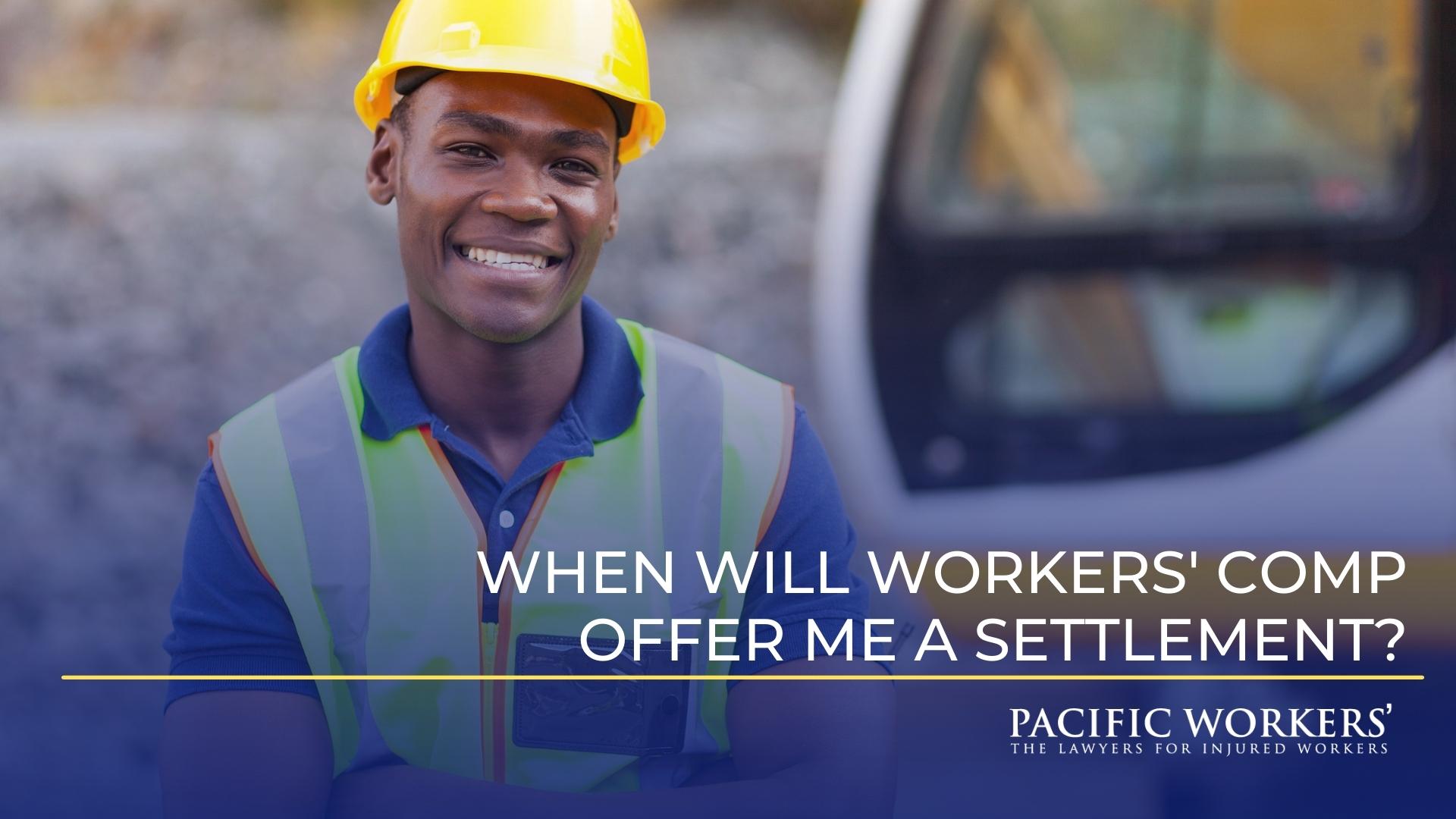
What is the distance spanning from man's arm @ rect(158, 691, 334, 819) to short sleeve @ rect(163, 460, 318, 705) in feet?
0.05

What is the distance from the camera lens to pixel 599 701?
157 cm

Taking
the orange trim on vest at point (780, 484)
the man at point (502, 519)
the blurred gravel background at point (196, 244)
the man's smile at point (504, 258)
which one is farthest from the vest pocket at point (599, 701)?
the blurred gravel background at point (196, 244)

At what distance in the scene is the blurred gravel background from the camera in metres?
4.22

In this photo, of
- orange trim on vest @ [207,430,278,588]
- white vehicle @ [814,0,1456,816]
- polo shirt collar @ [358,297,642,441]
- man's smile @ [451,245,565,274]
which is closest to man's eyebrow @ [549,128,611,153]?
man's smile @ [451,245,565,274]

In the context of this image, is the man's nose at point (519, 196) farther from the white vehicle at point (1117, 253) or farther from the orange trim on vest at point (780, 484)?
the white vehicle at point (1117, 253)

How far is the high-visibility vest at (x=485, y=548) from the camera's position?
4.93ft

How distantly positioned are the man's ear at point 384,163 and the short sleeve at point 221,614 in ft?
1.08

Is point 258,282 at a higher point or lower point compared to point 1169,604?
higher

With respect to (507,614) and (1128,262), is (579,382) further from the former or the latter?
(1128,262)

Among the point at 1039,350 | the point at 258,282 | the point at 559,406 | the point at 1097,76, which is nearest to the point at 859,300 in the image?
the point at 1039,350

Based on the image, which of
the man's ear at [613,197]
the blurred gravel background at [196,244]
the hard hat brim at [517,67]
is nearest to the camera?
the hard hat brim at [517,67]

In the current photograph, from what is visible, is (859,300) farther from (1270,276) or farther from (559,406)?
(559,406)

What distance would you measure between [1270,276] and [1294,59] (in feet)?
1.55

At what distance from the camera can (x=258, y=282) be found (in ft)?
17.9
